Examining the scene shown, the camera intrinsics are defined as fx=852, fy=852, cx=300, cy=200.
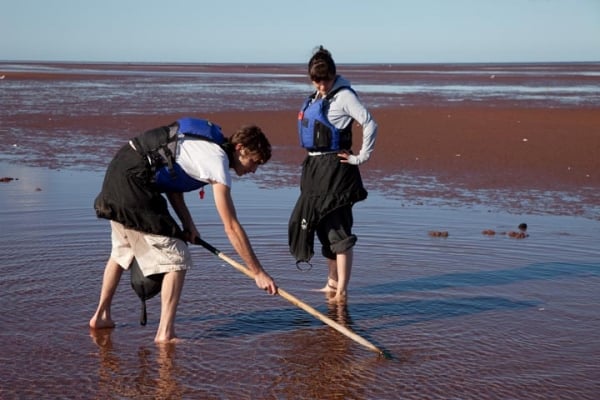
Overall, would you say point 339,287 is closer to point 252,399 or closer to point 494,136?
point 252,399

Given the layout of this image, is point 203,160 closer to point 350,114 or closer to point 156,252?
point 156,252

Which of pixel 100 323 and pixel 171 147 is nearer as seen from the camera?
pixel 171 147

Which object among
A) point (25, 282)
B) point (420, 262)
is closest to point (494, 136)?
point (420, 262)

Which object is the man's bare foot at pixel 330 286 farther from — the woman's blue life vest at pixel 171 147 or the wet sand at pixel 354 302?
the woman's blue life vest at pixel 171 147

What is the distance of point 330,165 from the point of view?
6008mm

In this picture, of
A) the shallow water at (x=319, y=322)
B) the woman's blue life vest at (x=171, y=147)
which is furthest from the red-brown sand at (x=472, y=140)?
the woman's blue life vest at (x=171, y=147)

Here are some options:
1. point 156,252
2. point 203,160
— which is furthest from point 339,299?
point 203,160

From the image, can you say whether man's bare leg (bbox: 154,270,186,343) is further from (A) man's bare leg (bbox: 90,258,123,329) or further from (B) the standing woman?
(B) the standing woman

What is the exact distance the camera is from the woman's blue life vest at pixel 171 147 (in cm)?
469

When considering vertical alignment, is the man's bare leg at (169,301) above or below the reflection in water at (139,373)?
above

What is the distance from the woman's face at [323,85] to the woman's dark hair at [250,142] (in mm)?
1259

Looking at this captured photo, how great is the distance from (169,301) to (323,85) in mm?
1891

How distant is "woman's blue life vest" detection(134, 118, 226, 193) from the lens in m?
4.69

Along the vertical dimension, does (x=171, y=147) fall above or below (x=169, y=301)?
above
